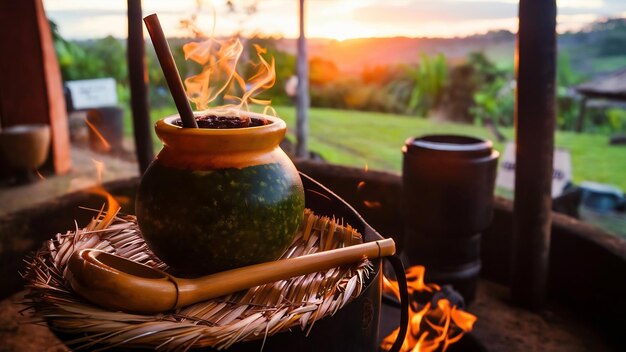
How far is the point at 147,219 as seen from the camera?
1.25 metres

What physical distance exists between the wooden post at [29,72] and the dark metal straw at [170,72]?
702 centimetres

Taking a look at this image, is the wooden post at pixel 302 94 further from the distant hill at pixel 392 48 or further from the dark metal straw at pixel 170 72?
the dark metal straw at pixel 170 72

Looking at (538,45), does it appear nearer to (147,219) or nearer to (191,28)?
(191,28)

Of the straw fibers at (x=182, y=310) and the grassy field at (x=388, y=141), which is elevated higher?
the straw fibers at (x=182, y=310)

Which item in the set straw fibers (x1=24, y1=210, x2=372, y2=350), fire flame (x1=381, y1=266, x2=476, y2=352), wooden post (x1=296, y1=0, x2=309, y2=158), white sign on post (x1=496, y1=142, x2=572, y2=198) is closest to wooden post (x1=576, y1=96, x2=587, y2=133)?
wooden post (x1=296, y1=0, x2=309, y2=158)

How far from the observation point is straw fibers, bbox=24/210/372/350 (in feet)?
3.32

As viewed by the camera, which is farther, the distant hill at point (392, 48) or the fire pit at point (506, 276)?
the distant hill at point (392, 48)

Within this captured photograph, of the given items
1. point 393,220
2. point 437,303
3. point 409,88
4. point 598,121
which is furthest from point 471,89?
point 437,303

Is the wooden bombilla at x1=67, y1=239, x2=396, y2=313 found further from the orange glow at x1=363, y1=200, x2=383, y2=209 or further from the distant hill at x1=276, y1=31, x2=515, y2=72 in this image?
the distant hill at x1=276, y1=31, x2=515, y2=72

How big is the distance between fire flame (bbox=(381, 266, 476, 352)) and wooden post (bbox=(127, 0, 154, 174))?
1.97 m

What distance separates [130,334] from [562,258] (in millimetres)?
2894

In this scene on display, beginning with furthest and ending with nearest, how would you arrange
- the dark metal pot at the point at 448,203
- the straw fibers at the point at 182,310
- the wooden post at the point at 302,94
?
the wooden post at the point at 302,94 → the dark metal pot at the point at 448,203 → the straw fibers at the point at 182,310

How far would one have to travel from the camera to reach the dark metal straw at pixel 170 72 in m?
1.22

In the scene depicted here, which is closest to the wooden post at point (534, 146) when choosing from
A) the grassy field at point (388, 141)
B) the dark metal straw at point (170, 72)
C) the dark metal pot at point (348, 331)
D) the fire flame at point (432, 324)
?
the fire flame at point (432, 324)
